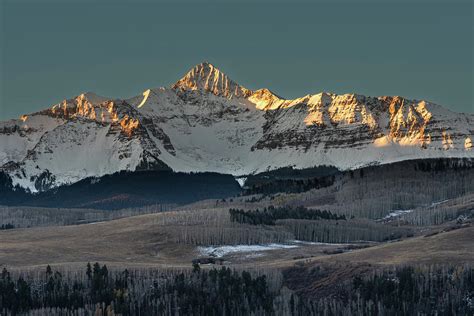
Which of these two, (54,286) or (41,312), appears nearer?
(41,312)

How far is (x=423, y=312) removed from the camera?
584 feet

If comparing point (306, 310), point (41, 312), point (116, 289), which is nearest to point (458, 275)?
point (306, 310)

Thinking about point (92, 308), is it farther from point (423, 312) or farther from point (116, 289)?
point (423, 312)

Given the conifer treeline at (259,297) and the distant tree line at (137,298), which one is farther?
the distant tree line at (137,298)

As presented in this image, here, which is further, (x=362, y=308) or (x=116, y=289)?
(x=116, y=289)

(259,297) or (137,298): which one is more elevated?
(137,298)

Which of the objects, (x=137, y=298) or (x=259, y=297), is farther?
(x=259, y=297)

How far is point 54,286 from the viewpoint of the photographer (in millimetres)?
195875

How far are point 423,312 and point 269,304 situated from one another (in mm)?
27911

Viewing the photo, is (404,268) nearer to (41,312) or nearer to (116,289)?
(116,289)

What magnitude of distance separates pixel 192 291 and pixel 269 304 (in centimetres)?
1594

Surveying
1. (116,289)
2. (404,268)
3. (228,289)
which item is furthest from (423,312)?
(116,289)

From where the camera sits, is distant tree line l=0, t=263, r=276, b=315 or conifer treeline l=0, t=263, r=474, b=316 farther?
distant tree line l=0, t=263, r=276, b=315

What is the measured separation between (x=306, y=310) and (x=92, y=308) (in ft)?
126
